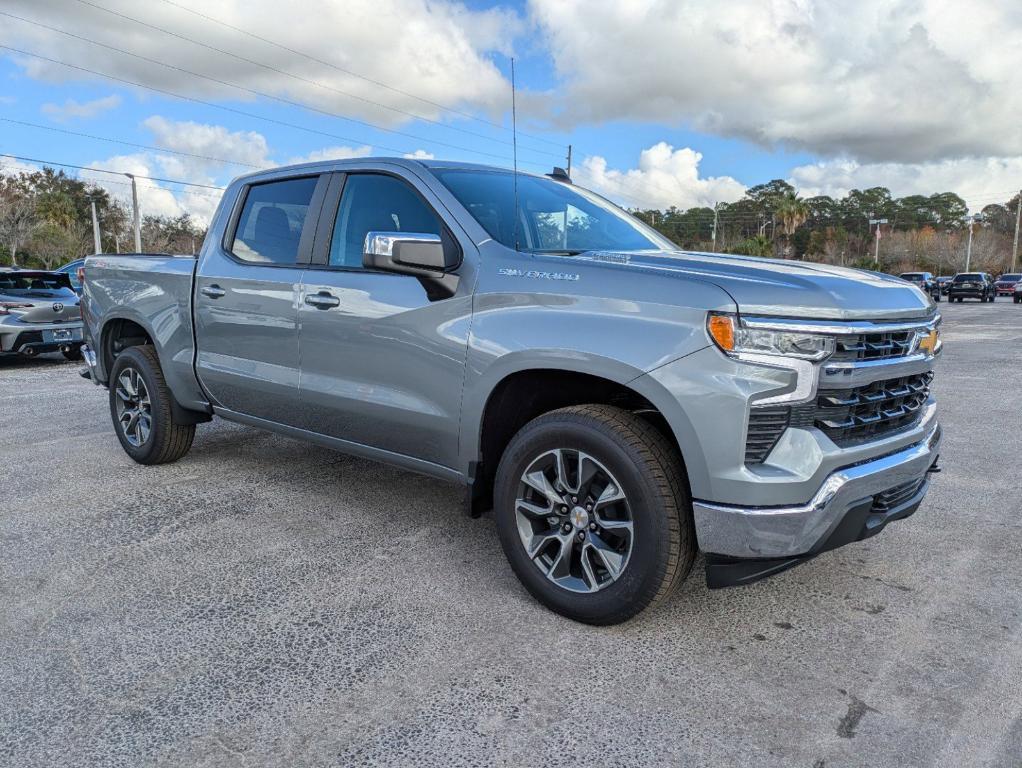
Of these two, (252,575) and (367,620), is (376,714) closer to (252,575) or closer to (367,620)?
(367,620)

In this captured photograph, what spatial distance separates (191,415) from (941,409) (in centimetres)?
680

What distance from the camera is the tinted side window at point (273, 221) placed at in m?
4.22

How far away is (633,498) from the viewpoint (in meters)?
2.79

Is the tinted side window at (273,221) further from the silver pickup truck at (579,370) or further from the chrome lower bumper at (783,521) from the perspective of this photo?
the chrome lower bumper at (783,521)

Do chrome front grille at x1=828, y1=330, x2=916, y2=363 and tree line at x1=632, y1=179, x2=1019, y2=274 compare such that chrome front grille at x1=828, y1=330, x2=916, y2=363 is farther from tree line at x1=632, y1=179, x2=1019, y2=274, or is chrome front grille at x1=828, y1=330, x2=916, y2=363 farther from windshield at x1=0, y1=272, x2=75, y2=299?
tree line at x1=632, y1=179, x2=1019, y2=274

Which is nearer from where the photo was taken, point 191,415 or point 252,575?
point 252,575

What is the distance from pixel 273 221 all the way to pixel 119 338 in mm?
2025

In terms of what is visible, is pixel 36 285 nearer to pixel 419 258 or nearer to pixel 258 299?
pixel 258 299

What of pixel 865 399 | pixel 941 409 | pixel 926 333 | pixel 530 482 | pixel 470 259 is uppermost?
pixel 470 259

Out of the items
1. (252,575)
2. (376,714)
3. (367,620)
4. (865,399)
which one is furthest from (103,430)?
(865,399)

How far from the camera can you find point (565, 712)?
8.07 ft

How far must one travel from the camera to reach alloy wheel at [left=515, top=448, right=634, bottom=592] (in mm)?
2916

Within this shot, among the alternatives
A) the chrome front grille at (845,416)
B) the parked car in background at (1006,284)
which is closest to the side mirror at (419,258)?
the chrome front grille at (845,416)

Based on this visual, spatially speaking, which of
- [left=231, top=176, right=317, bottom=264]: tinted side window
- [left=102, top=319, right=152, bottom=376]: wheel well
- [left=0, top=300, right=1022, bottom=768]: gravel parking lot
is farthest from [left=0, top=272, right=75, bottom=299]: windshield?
[left=231, top=176, right=317, bottom=264]: tinted side window
